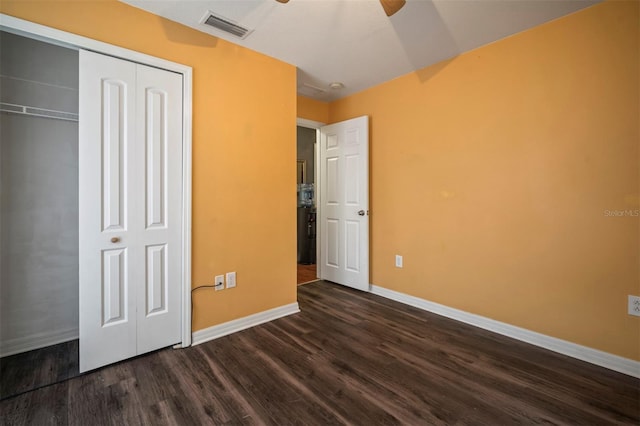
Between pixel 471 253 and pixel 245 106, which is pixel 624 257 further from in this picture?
pixel 245 106

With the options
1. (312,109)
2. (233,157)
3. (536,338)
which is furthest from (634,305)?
(312,109)

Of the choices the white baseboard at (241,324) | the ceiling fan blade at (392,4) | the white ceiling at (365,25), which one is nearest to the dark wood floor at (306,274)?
the white baseboard at (241,324)

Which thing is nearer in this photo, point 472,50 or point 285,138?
point 472,50

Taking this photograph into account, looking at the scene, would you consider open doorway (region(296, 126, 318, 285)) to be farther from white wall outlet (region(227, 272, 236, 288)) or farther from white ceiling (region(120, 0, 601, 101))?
white ceiling (region(120, 0, 601, 101))

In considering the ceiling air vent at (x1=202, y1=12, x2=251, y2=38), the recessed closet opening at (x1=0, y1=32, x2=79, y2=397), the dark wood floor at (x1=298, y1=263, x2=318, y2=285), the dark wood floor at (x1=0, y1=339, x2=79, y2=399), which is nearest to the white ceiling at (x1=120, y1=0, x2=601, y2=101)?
the ceiling air vent at (x1=202, y1=12, x2=251, y2=38)

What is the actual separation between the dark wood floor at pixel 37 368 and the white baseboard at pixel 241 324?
0.76 m

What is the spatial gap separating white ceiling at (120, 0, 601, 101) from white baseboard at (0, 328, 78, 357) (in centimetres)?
253

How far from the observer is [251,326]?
2555 mm

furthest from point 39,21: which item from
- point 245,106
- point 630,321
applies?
point 630,321

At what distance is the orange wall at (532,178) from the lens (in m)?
1.90

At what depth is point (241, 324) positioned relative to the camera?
251 cm

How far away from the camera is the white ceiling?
1.96 m

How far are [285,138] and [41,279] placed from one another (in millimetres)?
2283

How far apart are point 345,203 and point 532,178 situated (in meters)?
1.94
